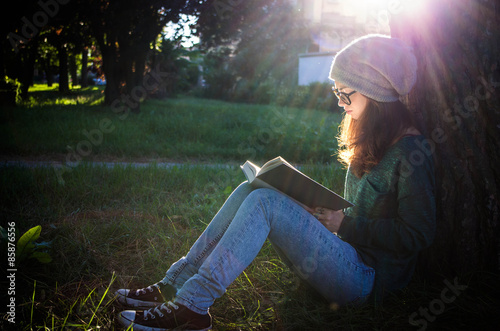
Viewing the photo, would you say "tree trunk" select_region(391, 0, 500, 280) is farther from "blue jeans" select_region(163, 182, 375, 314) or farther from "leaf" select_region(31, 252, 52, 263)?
"leaf" select_region(31, 252, 52, 263)

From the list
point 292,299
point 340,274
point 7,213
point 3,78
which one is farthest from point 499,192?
point 3,78

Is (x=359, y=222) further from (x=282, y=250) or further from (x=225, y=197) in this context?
(x=225, y=197)

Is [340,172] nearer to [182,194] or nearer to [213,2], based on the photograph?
[182,194]

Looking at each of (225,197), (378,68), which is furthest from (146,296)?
(225,197)

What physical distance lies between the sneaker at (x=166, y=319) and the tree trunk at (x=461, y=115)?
4.63 ft

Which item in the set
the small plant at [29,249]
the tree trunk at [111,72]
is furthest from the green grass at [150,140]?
the tree trunk at [111,72]

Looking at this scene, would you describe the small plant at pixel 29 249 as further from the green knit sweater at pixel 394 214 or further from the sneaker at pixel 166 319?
the green knit sweater at pixel 394 214

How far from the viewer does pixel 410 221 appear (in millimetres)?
1885

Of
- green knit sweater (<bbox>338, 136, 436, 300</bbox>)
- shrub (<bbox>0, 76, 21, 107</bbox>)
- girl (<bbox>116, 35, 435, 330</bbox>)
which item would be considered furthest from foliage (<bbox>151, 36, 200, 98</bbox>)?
green knit sweater (<bbox>338, 136, 436, 300</bbox>)

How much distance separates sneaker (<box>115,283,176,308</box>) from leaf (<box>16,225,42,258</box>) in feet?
2.42

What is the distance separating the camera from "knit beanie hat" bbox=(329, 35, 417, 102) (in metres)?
1.95

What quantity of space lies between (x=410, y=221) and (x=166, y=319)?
1275mm

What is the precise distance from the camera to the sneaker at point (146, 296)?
7.06 feet

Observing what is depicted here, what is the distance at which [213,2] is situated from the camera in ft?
33.8
